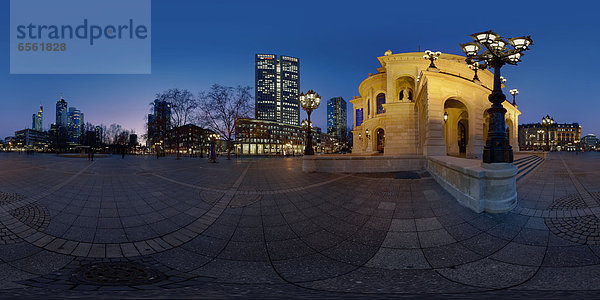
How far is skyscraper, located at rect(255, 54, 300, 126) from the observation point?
13338 cm

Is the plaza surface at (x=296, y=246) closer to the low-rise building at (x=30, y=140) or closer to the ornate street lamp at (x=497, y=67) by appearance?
the ornate street lamp at (x=497, y=67)

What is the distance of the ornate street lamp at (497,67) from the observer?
18.4 ft

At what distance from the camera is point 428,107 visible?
51.2 ft

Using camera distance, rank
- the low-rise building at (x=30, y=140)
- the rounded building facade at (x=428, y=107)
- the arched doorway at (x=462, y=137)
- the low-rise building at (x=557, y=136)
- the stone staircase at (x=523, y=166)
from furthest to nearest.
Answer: the low-rise building at (x=557, y=136), the low-rise building at (x=30, y=140), the arched doorway at (x=462, y=137), the rounded building facade at (x=428, y=107), the stone staircase at (x=523, y=166)

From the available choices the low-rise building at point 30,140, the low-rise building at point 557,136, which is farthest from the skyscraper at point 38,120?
the low-rise building at point 557,136

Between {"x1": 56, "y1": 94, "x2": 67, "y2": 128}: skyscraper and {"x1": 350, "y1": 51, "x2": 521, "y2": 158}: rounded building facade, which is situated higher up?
{"x1": 56, "y1": 94, "x2": 67, "y2": 128}: skyscraper

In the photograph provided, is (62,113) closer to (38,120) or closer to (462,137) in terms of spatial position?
(38,120)

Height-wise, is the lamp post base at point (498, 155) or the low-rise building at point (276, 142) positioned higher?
the low-rise building at point (276, 142)

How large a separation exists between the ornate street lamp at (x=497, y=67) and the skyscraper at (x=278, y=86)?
126318 millimetres

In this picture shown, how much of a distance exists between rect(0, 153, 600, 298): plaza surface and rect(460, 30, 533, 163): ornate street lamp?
137cm

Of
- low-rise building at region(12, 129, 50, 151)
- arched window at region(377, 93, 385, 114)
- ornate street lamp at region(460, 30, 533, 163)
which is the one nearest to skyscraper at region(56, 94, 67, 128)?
low-rise building at region(12, 129, 50, 151)

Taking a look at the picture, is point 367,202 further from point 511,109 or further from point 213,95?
point 511,109

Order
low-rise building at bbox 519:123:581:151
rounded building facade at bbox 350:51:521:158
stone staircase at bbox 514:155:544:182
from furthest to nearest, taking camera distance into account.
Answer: low-rise building at bbox 519:123:581:151, rounded building facade at bbox 350:51:521:158, stone staircase at bbox 514:155:544:182

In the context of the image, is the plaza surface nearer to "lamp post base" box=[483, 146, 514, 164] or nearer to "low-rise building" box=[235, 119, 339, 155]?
"lamp post base" box=[483, 146, 514, 164]
